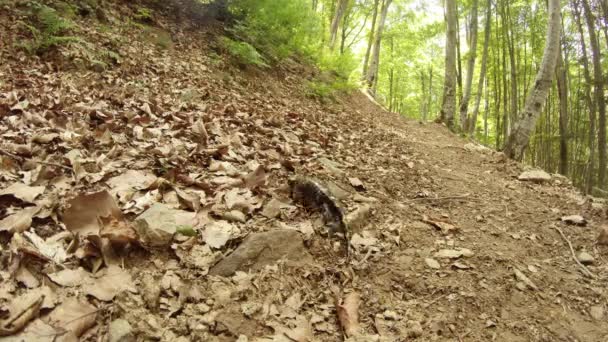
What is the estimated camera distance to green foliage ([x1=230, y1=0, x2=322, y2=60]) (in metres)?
7.21

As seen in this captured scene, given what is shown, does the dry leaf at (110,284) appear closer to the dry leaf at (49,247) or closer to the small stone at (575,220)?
the dry leaf at (49,247)

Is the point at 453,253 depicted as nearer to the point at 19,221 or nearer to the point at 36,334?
the point at 36,334

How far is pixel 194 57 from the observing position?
630 centimetres

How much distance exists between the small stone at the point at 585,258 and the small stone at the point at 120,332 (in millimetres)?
3055

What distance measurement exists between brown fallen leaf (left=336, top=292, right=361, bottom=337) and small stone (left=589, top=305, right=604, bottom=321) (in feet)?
4.73

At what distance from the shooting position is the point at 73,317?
5.04 ft

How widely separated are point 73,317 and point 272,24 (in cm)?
678

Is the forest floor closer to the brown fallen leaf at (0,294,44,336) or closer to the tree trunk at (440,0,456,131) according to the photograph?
the brown fallen leaf at (0,294,44,336)

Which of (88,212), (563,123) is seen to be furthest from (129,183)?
(563,123)

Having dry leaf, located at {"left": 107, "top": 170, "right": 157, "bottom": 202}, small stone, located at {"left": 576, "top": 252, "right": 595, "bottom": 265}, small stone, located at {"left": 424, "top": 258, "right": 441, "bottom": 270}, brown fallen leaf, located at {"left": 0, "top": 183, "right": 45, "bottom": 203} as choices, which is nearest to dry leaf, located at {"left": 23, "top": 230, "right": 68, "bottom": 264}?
brown fallen leaf, located at {"left": 0, "top": 183, "right": 45, "bottom": 203}

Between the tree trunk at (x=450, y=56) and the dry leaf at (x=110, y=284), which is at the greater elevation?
the tree trunk at (x=450, y=56)

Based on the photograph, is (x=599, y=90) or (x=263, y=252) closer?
(x=263, y=252)

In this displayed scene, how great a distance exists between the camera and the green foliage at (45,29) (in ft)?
15.8

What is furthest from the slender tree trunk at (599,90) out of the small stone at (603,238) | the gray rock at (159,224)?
the gray rock at (159,224)
